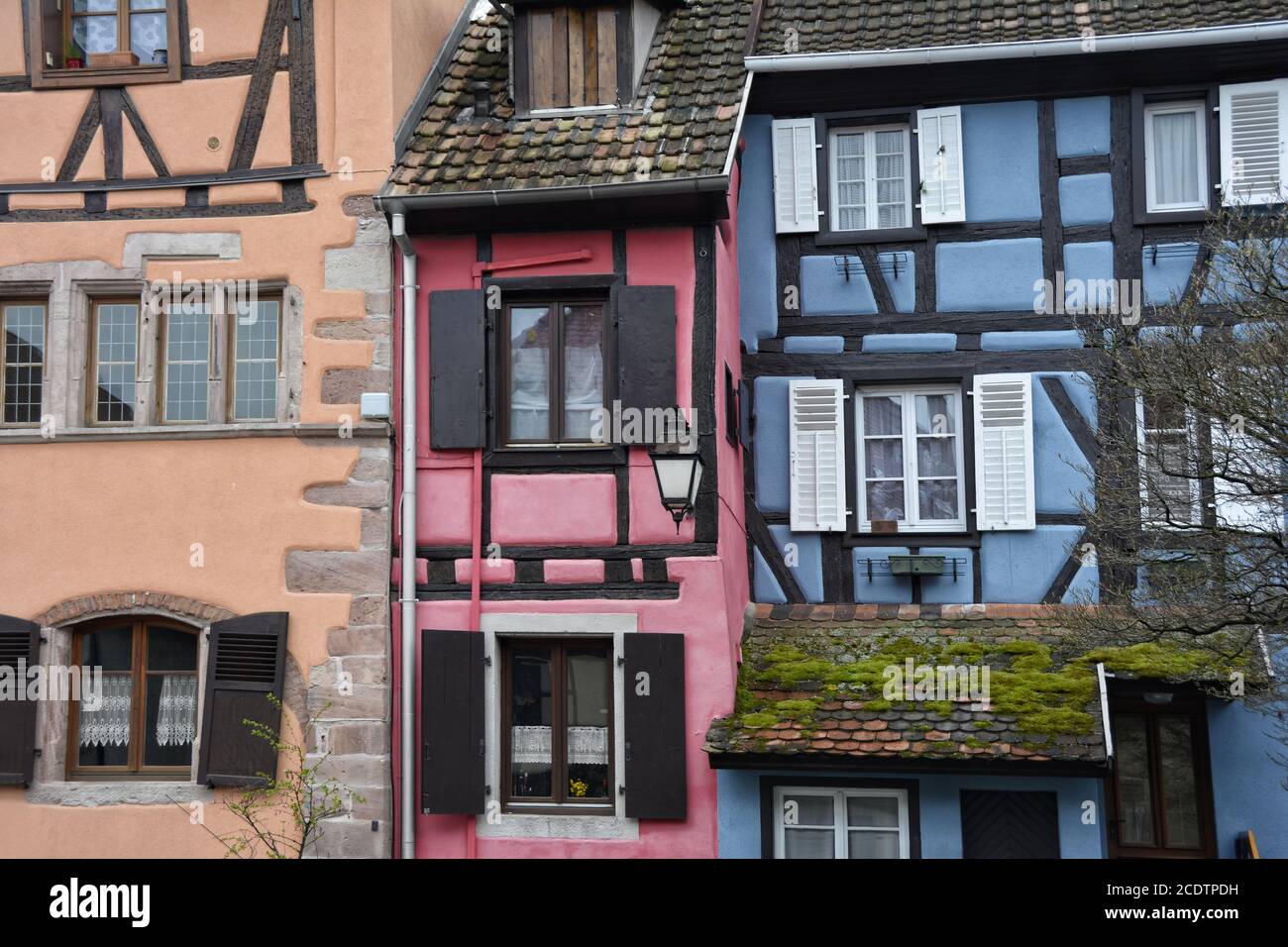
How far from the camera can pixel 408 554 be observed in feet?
30.9

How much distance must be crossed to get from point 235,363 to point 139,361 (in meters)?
0.70

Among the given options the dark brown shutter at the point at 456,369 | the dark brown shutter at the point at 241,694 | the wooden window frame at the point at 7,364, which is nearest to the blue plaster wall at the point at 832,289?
the dark brown shutter at the point at 456,369

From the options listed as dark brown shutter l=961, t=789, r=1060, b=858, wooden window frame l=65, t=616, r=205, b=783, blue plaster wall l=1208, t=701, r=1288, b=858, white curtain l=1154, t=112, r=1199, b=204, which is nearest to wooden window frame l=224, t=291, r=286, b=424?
wooden window frame l=65, t=616, r=205, b=783

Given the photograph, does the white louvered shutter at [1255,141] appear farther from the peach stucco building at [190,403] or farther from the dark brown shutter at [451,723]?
the dark brown shutter at [451,723]

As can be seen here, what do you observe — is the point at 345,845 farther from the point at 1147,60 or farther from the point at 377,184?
the point at 1147,60

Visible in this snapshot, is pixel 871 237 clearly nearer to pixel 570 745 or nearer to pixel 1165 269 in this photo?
pixel 1165 269

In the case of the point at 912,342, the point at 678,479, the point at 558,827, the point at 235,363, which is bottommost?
the point at 558,827

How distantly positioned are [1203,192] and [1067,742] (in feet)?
15.1

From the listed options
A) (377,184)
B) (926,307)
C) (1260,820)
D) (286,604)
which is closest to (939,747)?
(1260,820)

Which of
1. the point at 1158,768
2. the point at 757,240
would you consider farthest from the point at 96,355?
the point at 1158,768

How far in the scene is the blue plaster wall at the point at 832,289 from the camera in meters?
10.7

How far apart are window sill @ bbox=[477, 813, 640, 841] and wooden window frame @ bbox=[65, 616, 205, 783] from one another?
2.23 metres

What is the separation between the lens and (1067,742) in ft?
28.4

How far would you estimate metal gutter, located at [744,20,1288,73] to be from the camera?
9938 mm
